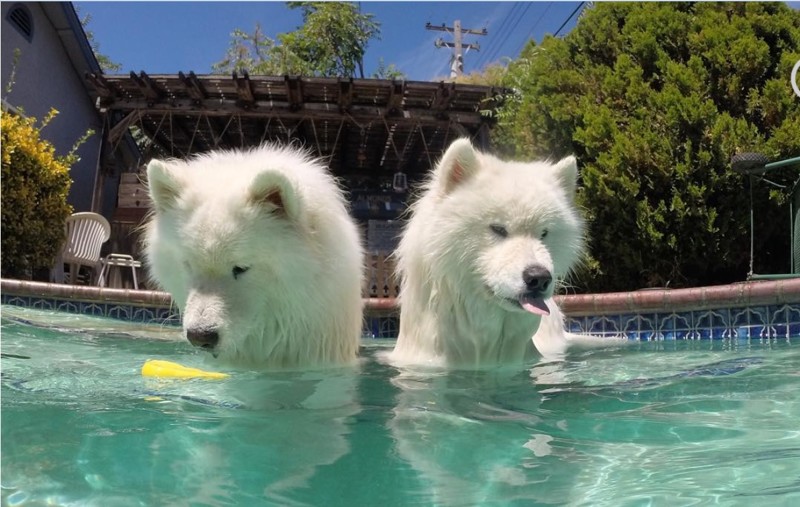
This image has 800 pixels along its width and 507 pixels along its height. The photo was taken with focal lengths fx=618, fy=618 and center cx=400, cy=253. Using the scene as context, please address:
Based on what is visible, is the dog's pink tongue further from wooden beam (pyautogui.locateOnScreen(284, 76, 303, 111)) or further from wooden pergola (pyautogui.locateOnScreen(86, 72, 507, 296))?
wooden beam (pyautogui.locateOnScreen(284, 76, 303, 111))

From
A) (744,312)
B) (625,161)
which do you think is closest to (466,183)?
(744,312)

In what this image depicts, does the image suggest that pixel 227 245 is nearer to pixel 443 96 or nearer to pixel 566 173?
pixel 566 173

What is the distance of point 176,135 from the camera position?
50.1 ft

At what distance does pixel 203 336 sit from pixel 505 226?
1.52 metres

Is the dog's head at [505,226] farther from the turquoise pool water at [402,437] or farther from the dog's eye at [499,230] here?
the turquoise pool water at [402,437]

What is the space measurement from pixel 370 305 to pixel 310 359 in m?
2.46

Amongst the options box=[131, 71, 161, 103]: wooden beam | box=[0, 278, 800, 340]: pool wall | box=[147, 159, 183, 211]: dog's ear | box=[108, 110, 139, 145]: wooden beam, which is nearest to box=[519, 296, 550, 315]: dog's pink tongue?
box=[147, 159, 183, 211]: dog's ear

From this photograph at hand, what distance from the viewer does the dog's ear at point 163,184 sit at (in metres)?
2.87

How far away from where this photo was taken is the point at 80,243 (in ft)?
30.3

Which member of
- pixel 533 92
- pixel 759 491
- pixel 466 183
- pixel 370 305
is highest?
pixel 533 92

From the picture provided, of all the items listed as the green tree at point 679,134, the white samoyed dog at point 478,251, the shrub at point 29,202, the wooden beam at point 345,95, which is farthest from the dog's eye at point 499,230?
the wooden beam at point 345,95

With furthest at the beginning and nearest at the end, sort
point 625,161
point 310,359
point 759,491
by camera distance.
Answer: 1. point 625,161
2. point 310,359
3. point 759,491

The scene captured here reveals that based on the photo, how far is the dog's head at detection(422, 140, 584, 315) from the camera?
9.46 ft

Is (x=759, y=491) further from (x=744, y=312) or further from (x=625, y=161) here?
(x=625, y=161)
